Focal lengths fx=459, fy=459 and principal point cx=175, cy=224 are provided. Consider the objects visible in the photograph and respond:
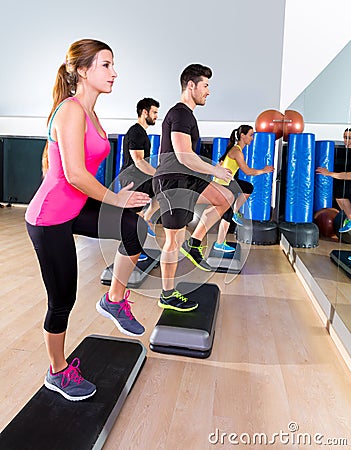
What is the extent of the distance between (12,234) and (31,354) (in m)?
3.25

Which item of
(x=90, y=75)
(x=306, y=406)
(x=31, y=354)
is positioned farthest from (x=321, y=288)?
(x=90, y=75)

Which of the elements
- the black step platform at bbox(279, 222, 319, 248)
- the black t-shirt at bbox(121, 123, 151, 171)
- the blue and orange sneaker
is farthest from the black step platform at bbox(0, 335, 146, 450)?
the black step platform at bbox(279, 222, 319, 248)

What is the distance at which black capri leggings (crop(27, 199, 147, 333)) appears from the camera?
1.58 meters

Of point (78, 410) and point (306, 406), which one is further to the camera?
point (306, 406)

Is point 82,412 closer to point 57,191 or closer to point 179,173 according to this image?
point 57,191

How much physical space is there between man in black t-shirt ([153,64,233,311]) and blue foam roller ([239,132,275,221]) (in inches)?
102

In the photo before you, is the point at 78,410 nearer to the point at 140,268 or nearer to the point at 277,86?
the point at 140,268

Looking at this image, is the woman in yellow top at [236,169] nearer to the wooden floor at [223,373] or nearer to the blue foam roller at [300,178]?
the blue foam roller at [300,178]

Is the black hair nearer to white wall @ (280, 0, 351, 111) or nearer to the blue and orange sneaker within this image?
white wall @ (280, 0, 351, 111)

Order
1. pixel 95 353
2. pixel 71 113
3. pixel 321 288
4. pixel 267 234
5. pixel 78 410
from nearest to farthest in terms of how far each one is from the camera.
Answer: pixel 71 113
pixel 78 410
pixel 95 353
pixel 321 288
pixel 267 234

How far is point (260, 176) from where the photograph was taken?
5191 mm

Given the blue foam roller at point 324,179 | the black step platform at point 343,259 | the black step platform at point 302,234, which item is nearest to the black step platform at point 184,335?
the black step platform at point 343,259

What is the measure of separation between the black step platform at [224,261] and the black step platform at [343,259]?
1.01m

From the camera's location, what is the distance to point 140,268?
11.7 ft
